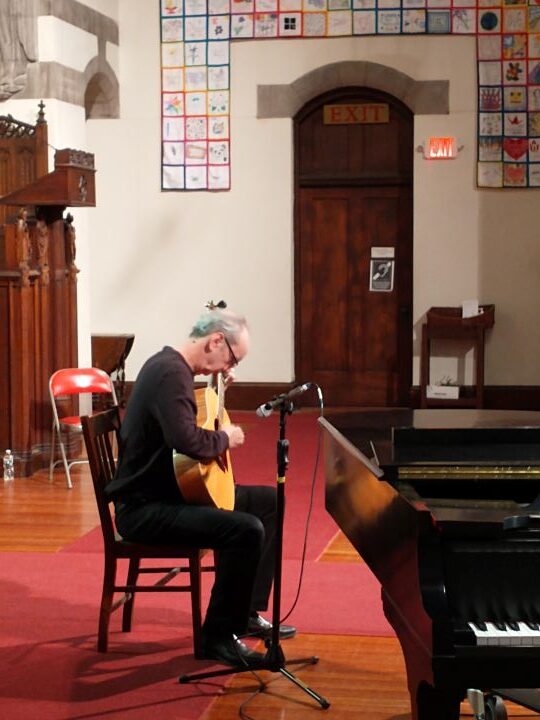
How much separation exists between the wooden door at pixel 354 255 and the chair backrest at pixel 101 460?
7.07 meters

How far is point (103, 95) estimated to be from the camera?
11.9 m

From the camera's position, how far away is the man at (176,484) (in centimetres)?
447

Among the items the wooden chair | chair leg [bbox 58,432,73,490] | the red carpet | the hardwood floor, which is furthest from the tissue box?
the wooden chair

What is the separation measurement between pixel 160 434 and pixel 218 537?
413 mm

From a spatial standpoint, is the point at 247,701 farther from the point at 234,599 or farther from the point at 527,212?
the point at 527,212

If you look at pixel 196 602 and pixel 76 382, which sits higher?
pixel 76 382

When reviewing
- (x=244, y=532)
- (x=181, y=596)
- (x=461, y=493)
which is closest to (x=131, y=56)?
(x=181, y=596)

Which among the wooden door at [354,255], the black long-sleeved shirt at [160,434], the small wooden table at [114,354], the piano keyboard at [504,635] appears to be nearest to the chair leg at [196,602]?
the black long-sleeved shirt at [160,434]

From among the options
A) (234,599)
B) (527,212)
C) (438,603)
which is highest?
(527,212)

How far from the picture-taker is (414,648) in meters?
3.07

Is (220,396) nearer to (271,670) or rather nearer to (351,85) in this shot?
(271,670)

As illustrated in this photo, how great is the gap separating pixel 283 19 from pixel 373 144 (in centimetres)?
137

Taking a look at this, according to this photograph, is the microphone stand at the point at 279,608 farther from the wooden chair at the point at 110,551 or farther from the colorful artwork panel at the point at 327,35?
the colorful artwork panel at the point at 327,35

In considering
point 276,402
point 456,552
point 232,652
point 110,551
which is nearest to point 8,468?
point 110,551
